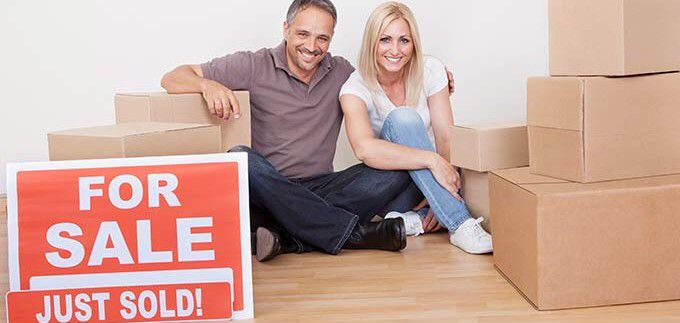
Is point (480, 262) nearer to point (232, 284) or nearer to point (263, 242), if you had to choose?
point (263, 242)

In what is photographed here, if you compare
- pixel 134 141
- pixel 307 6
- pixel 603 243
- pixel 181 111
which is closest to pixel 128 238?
pixel 134 141

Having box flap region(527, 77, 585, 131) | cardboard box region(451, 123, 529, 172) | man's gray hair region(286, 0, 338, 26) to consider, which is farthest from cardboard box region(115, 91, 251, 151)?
box flap region(527, 77, 585, 131)

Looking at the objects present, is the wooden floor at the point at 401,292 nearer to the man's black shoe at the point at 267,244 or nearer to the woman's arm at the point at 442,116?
Answer: the man's black shoe at the point at 267,244

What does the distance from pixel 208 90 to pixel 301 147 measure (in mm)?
336

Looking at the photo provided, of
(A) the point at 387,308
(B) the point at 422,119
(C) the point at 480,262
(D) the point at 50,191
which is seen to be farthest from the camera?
(B) the point at 422,119

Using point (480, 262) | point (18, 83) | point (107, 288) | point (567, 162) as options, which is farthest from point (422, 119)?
point (18, 83)

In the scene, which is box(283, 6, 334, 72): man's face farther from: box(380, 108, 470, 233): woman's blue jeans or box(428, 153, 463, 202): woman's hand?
box(428, 153, 463, 202): woman's hand

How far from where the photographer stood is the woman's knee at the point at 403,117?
98.7 inches

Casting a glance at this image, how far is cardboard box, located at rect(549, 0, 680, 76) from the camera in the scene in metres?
1.85

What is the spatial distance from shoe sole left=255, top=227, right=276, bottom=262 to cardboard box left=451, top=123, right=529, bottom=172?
21.5 inches

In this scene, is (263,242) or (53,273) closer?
(53,273)

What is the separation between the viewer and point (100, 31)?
3438 mm

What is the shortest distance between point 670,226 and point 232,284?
864mm

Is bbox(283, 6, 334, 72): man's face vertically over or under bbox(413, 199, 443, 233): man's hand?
over
